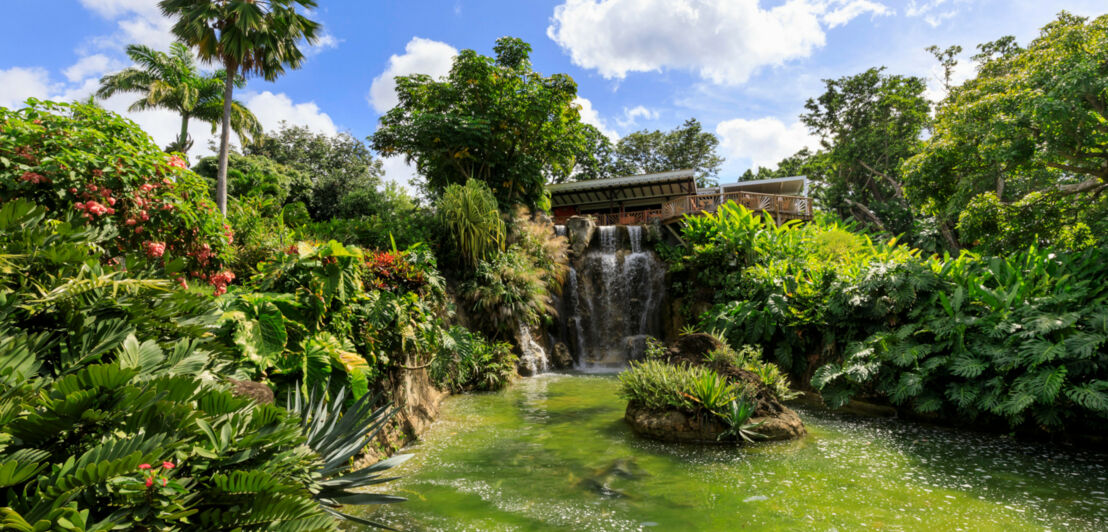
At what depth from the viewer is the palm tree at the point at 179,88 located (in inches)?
842

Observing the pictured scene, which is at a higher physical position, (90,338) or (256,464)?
(90,338)

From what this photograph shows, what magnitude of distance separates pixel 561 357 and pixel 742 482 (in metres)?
8.03

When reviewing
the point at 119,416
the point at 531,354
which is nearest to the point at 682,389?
the point at 119,416

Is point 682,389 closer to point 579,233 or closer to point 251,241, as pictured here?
point 251,241

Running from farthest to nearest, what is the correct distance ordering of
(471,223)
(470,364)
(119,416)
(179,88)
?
1. (179,88)
2. (471,223)
3. (470,364)
4. (119,416)

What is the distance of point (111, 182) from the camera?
3.71m

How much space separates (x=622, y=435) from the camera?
608 cm

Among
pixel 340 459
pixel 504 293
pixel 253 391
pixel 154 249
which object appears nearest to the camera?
pixel 253 391

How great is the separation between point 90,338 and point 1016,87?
11057 millimetres

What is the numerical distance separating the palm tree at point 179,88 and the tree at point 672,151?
23480 millimetres

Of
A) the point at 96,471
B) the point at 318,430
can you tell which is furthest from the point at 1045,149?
the point at 96,471

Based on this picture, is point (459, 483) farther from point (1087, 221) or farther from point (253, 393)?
point (1087, 221)

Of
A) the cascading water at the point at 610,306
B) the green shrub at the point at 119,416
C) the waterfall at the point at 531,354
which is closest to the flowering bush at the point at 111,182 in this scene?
the green shrub at the point at 119,416

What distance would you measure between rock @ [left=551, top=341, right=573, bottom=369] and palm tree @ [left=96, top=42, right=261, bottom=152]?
16.6 meters
